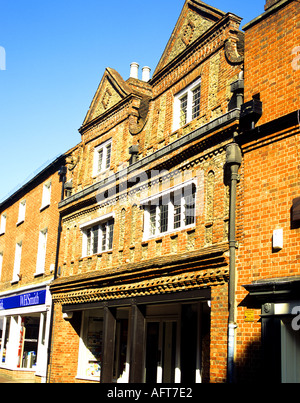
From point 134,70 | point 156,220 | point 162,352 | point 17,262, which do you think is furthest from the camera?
point 17,262

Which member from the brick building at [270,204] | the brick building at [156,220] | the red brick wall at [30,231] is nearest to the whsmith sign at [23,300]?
the red brick wall at [30,231]

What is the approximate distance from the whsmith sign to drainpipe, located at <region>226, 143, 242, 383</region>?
11585mm

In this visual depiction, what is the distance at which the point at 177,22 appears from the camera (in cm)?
1544

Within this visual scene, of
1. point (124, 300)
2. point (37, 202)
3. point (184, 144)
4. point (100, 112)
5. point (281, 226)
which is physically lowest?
point (124, 300)

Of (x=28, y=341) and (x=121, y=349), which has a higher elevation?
(x=28, y=341)

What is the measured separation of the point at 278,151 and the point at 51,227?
1337cm

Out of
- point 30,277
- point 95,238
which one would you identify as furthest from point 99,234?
point 30,277

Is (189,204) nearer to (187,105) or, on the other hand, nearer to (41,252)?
(187,105)

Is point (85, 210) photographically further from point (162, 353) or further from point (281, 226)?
point (281, 226)

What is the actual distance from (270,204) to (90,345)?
35.2 feet

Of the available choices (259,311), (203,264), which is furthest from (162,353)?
(259,311)

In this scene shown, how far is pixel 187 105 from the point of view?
1455cm

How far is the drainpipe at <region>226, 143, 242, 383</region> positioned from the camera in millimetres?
10469

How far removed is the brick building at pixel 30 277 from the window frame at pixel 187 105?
8.41 meters
